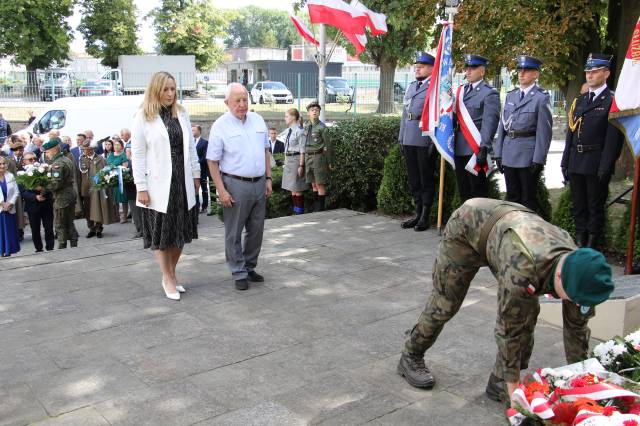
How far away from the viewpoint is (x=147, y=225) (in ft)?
19.2

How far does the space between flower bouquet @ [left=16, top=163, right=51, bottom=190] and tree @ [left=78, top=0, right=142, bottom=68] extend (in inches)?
1148

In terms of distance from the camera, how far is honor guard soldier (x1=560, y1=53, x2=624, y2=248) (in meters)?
6.61

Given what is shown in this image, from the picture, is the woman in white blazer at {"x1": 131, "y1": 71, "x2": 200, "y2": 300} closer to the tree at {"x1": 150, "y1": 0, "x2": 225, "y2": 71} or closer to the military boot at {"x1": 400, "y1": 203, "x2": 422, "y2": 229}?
the military boot at {"x1": 400, "y1": 203, "x2": 422, "y2": 229}

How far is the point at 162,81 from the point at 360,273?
2.65 m

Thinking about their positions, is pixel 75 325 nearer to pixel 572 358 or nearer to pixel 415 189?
pixel 572 358

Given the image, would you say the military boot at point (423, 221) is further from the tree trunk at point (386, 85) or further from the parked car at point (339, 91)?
the parked car at point (339, 91)

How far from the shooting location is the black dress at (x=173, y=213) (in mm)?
5695

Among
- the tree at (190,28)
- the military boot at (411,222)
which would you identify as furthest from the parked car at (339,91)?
the military boot at (411,222)

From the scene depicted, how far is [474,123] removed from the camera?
7.92 m

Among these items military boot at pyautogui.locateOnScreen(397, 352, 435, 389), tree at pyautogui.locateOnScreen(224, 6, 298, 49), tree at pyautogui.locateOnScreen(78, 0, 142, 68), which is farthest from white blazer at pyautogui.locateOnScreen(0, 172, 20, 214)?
tree at pyautogui.locateOnScreen(224, 6, 298, 49)

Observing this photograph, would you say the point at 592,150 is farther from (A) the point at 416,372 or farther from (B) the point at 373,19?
(B) the point at 373,19

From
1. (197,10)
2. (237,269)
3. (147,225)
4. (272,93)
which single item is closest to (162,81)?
(147,225)

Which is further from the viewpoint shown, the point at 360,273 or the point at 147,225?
the point at 360,273

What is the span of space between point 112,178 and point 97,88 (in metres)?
17.7
